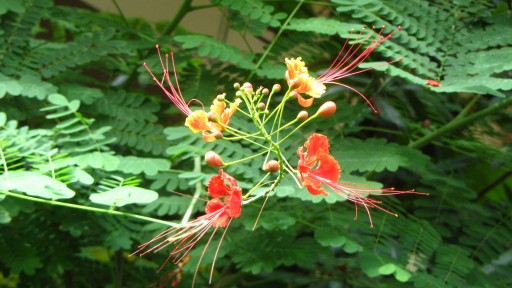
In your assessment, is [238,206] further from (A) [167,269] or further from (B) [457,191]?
(B) [457,191]

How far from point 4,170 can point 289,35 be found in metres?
0.70

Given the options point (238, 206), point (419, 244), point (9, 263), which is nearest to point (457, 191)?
point (419, 244)

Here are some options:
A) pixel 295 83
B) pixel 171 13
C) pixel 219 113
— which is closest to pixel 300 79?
pixel 295 83

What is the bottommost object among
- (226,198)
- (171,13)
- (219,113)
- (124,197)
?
(171,13)

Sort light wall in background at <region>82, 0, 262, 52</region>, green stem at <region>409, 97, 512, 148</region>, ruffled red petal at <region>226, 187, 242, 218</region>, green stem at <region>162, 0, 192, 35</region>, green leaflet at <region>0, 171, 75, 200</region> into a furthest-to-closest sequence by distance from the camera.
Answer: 1. light wall in background at <region>82, 0, 262, 52</region>
2. green stem at <region>162, 0, 192, 35</region>
3. green stem at <region>409, 97, 512, 148</region>
4. green leaflet at <region>0, 171, 75, 200</region>
5. ruffled red petal at <region>226, 187, 242, 218</region>

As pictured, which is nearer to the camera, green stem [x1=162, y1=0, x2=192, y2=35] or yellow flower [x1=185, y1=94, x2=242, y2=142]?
yellow flower [x1=185, y1=94, x2=242, y2=142]

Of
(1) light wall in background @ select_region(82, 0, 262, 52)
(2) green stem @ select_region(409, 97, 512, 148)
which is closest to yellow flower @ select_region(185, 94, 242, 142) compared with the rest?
(2) green stem @ select_region(409, 97, 512, 148)

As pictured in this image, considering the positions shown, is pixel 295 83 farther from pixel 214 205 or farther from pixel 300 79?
pixel 214 205

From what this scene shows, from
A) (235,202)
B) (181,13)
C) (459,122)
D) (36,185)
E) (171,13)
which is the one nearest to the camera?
(235,202)

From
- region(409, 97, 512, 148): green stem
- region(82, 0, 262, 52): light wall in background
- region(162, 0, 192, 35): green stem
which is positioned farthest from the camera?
region(82, 0, 262, 52): light wall in background

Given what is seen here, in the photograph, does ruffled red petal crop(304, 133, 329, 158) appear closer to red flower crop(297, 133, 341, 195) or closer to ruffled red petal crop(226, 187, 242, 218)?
red flower crop(297, 133, 341, 195)

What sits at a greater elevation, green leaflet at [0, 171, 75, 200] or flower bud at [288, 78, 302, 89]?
flower bud at [288, 78, 302, 89]

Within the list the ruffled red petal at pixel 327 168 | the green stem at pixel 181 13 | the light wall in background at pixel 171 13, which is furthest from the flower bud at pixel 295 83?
the light wall in background at pixel 171 13

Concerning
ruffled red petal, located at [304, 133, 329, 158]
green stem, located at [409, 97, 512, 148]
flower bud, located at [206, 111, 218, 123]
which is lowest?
green stem, located at [409, 97, 512, 148]
